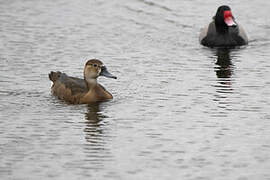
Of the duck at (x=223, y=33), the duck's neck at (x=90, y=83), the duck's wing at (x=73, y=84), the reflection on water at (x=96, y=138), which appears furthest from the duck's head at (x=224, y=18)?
the reflection on water at (x=96, y=138)

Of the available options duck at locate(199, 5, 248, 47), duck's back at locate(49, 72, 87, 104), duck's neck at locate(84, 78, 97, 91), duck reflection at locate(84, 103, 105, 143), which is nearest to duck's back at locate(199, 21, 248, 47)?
duck at locate(199, 5, 248, 47)

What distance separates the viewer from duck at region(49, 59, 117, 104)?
14.7m

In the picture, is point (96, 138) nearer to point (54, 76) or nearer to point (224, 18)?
point (54, 76)

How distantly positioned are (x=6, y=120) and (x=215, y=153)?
379 cm

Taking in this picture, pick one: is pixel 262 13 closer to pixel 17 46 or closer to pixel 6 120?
pixel 17 46

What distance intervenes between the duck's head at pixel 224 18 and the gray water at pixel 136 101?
0.89 meters

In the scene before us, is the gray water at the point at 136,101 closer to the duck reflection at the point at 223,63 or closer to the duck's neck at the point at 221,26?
the duck reflection at the point at 223,63

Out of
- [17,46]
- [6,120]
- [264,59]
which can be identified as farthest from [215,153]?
[17,46]

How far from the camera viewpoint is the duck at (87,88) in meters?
14.7

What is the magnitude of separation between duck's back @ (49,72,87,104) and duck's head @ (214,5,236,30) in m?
7.22

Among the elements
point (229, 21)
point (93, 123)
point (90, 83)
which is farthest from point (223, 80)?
point (229, 21)

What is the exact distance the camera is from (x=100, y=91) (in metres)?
14.7

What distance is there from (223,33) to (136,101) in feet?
25.0

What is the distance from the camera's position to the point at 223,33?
2161cm
